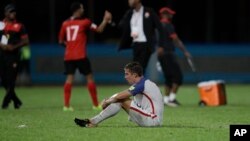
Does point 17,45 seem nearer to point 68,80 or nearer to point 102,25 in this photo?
point 68,80

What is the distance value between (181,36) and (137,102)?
18559mm

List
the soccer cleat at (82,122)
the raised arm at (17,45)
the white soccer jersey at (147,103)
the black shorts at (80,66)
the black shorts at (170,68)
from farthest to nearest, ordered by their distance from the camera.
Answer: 1. the black shorts at (170,68)
2. the raised arm at (17,45)
3. the black shorts at (80,66)
4. the soccer cleat at (82,122)
5. the white soccer jersey at (147,103)

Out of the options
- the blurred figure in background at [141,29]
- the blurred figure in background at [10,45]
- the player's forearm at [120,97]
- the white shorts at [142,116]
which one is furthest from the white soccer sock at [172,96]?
the player's forearm at [120,97]

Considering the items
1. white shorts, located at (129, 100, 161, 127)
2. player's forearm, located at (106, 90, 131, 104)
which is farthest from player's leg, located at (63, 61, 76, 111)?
player's forearm, located at (106, 90, 131, 104)

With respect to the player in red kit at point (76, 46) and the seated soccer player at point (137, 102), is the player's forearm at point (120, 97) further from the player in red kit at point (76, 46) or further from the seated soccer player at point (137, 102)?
the player in red kit at point (76, 46)

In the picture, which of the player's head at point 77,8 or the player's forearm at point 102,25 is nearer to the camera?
the player's forearm at point 102,25

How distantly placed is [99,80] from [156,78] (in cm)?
212

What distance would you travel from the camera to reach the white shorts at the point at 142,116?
12.9 m

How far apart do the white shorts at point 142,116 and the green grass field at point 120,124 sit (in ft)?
0.50

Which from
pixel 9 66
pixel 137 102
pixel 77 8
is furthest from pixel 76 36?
pixel 137 102

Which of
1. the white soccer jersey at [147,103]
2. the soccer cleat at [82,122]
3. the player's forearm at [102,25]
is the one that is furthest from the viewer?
the player's forearm at [102,25]

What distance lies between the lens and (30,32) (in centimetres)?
3158

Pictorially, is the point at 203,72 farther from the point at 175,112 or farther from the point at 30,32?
A: the point at 175,112

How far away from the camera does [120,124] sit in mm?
14094
